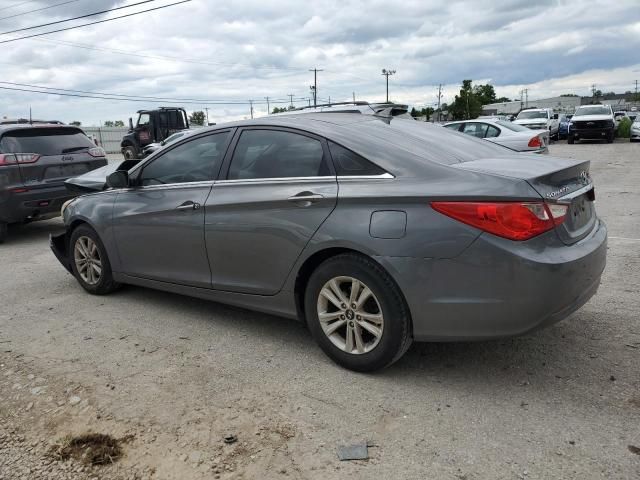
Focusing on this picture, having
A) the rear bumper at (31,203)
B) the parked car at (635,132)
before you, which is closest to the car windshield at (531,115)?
the parked car at (635,132)

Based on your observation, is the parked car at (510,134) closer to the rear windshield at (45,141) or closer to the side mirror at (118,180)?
the rear windshield at (45,141)

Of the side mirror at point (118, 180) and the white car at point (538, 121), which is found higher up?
the white car at point (538, 121)

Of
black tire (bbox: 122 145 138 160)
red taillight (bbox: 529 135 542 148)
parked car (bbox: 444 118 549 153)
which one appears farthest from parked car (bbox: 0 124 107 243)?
black tire (bbox: 122 145 138 160)

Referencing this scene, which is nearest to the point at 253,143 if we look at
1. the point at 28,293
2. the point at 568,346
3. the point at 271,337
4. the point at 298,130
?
the point at 298,130

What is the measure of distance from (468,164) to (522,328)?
1.01 metres

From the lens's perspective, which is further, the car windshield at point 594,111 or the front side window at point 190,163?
the car windshield at point 594,111

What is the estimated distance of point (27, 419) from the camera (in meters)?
3.10

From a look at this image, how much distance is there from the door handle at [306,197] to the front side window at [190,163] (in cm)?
89

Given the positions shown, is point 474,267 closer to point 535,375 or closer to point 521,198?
point 521,198

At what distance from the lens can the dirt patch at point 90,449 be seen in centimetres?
270

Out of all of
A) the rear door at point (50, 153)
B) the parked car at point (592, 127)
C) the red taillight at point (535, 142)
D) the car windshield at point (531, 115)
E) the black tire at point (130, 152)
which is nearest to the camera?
the rear door at point (50, 153)

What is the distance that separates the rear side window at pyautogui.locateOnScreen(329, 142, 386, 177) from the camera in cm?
337

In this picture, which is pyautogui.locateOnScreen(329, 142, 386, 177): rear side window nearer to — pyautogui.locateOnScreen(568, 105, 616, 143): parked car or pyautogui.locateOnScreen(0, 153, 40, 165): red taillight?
pyautogui.locateOnScreen(0, 153, 40, 165): red taillight

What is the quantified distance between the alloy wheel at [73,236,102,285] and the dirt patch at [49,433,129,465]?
2577 mm
